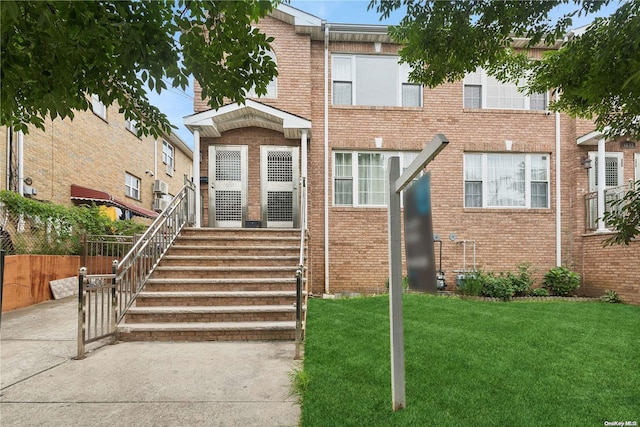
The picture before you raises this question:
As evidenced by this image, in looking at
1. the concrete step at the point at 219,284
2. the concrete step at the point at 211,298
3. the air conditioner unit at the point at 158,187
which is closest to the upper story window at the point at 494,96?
the concrete step at the point at 219,284

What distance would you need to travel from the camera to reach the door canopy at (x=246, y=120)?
866 cm

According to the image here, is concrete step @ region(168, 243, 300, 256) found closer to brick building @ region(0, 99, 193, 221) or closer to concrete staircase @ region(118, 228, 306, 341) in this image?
concrete staircase @ region(118, 228, 306, 341)

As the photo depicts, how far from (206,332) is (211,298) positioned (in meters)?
0.72

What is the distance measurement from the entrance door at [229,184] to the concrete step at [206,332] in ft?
15.2

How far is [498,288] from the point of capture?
844cm

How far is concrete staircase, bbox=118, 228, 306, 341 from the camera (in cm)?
513

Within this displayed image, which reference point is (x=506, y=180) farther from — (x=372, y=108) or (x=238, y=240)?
(x=238, y=240)

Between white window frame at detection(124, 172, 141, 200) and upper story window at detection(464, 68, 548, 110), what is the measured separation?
14310mm

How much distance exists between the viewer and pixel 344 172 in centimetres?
978

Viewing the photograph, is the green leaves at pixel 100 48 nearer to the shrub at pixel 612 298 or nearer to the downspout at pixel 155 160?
the shrub at pixel 612 298

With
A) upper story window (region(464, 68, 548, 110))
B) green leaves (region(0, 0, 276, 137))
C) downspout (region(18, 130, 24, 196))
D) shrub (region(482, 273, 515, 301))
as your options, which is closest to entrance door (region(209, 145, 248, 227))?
downspout (region(18, 130, 24, 196))

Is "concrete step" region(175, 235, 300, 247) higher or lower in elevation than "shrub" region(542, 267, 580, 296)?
higher

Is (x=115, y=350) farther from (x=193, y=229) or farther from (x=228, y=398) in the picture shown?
(x=193, y=229)

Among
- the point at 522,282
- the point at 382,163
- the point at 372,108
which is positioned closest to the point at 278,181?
the point at 382,163
